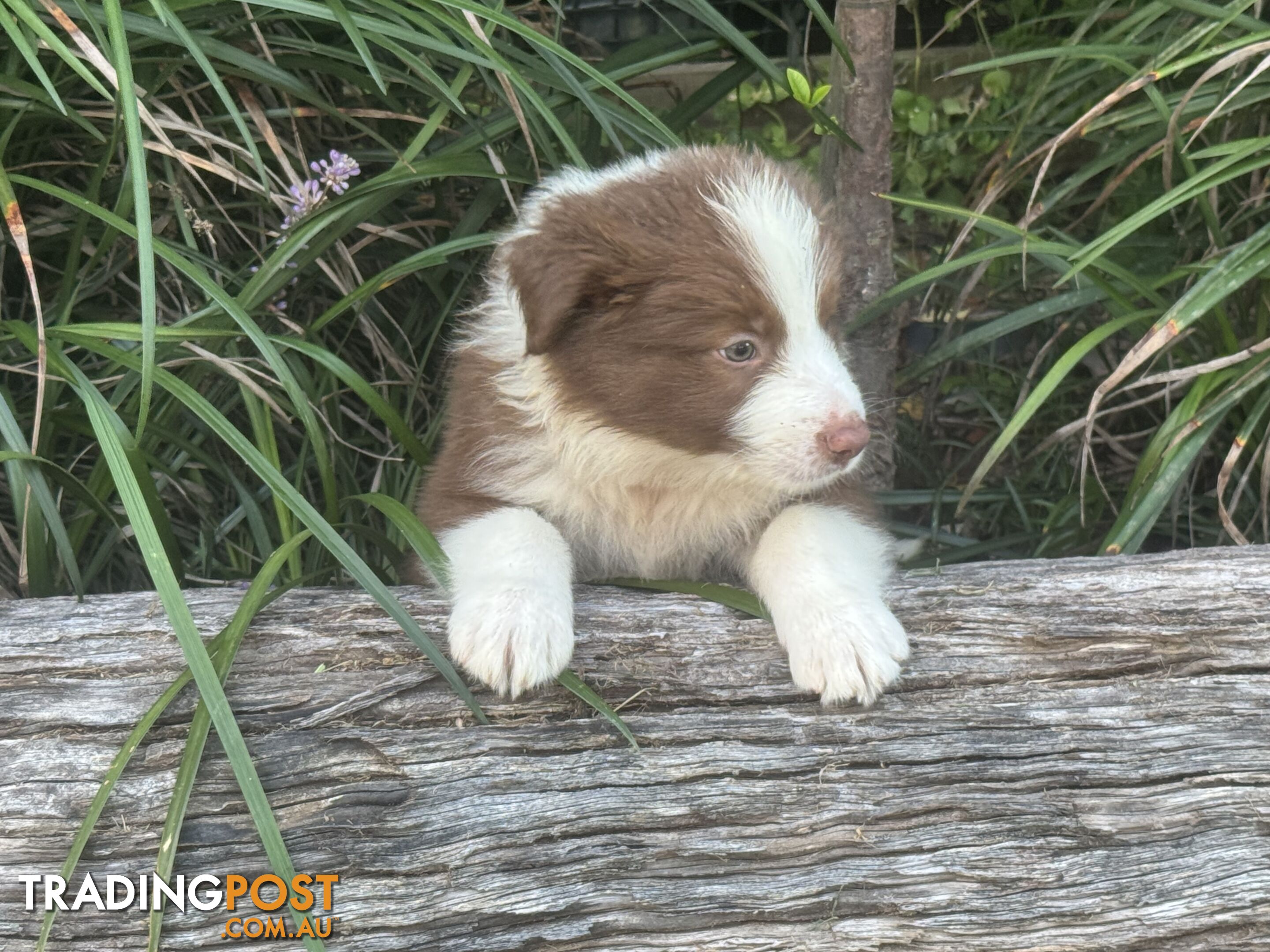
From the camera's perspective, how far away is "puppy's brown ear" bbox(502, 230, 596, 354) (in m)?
2.64

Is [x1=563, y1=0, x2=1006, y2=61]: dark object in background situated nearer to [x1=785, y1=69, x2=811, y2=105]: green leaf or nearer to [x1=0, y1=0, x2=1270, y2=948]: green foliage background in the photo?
[x1=0, y1=0, x2=1270, y2=948]: green foliage background

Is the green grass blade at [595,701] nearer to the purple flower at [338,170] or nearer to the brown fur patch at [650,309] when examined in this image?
the brown fur patch at [650,309]

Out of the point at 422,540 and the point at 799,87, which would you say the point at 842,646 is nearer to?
A: the point at 422,540

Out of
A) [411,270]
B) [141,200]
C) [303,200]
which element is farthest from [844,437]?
[303,200]

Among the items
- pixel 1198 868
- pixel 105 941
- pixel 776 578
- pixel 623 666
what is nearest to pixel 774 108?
pixel 776 578

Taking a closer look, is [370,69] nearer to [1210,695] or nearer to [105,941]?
[105,941]

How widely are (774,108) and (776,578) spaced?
2789 millimetres

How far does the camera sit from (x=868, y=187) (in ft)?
11.9

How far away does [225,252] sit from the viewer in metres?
3.77

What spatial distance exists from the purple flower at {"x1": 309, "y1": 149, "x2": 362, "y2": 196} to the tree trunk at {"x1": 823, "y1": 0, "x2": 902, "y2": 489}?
1.43m

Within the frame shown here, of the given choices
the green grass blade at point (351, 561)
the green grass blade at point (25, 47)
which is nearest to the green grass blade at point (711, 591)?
the green grass blade at point (351, 561)

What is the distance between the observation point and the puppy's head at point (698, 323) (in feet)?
8.74

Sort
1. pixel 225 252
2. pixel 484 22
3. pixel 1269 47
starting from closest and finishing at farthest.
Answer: pixel 1269 47 < pixel 484 22 < pixel 225 252

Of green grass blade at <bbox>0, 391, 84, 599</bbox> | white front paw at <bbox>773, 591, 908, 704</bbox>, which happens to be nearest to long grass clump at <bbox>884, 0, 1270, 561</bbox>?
white front paw at <bbox>773, 591, 908, 704</bbox>
